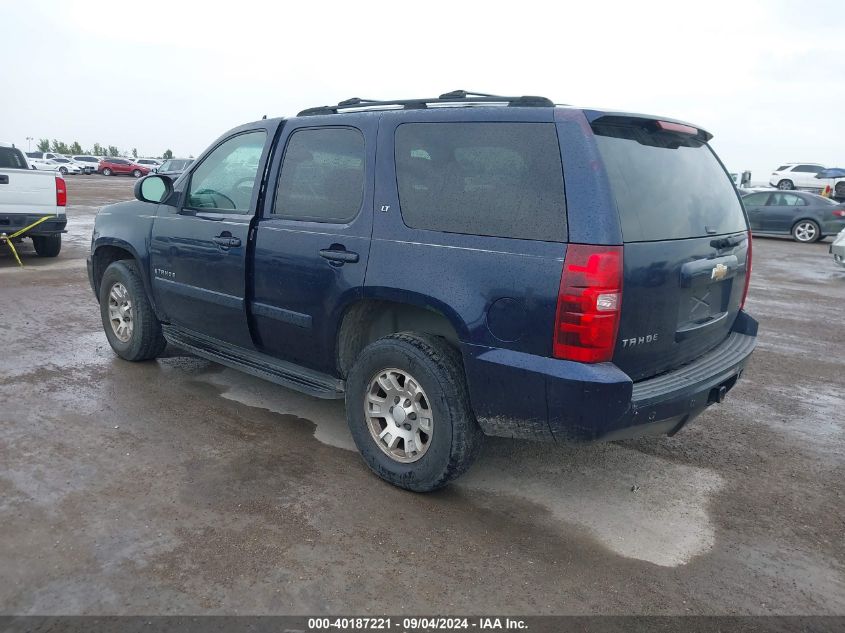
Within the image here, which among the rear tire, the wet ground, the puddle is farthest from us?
the rear tire

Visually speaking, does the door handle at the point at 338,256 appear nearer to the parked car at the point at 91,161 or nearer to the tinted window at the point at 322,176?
the tinted window at the point at 322,176

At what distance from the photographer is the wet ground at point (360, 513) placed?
2.79m

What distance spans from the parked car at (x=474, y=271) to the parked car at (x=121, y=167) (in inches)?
2055

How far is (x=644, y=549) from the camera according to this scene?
126 inches

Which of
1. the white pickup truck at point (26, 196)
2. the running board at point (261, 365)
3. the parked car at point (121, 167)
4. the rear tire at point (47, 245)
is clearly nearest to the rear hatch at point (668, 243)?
the running board at point (261, 365)

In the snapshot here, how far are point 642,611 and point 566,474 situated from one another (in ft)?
4.09

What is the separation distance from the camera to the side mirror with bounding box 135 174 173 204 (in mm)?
4961

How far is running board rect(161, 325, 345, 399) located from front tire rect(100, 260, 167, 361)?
0.24m

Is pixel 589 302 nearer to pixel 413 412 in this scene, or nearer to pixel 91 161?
pixel 413 412

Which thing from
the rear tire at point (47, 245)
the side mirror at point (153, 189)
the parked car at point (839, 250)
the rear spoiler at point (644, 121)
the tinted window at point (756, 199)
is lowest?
the rear tire at point (47, 245)

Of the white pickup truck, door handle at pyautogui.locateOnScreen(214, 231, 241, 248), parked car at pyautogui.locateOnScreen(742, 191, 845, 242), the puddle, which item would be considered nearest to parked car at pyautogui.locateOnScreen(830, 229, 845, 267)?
parked car at pyautogui.locateOnScreen(742, 191, 845, 242)

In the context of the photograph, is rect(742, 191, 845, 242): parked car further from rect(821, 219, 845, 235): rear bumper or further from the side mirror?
the side mirror

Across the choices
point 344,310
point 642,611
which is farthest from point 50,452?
point 642,611

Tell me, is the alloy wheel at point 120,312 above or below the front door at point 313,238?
below
